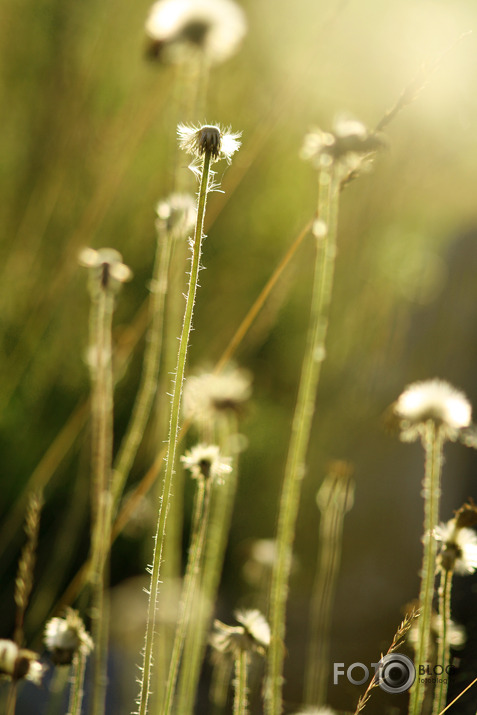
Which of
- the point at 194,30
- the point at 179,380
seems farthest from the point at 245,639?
the point at 194,30

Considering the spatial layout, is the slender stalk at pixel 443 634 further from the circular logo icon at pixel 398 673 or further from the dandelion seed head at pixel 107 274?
the dandelion seed head at pixel 107 274

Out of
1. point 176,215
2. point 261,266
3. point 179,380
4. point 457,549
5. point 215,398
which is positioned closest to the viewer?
point 179,380

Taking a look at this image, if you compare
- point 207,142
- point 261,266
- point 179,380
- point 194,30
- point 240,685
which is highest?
point 261,266

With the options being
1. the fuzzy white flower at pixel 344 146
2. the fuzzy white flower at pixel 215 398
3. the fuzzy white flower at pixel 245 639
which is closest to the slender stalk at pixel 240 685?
the fuzzy white flower at pixel 245 639

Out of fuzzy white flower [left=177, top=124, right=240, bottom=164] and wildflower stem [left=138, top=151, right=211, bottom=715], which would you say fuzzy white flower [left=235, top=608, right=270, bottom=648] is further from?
fuzzy white flower [left=177, top=124, right=240, bottom=164]

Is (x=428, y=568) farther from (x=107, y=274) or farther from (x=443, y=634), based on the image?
(x=107, y=274)

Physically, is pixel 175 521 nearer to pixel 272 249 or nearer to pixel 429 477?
pixel 429 477
